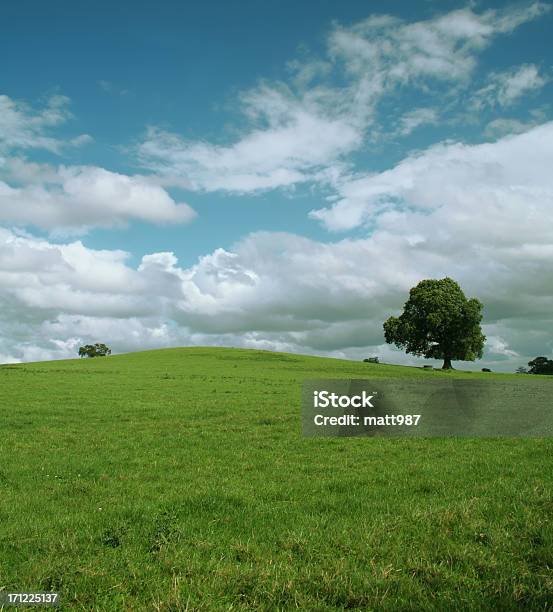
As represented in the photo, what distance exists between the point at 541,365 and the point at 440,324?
3573 inches

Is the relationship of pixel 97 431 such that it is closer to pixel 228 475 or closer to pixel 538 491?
pixel 228 475

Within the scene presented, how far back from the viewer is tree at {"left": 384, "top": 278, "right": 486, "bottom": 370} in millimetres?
93438

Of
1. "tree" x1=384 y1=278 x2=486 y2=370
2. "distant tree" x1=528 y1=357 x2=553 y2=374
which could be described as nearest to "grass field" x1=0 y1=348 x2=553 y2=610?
"tree" x1=384 y1=278 x2=486 y2=370

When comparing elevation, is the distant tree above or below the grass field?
above

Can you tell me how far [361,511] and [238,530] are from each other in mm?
2679

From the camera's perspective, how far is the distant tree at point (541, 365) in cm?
16168

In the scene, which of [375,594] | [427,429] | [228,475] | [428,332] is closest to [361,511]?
[375,594]

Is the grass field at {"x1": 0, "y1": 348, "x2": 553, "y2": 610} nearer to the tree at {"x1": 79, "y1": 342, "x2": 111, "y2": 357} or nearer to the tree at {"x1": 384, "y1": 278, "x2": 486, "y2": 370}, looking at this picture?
the tree at {"x1": 384, "y1": 278, "x2": 486, "y2": 370}

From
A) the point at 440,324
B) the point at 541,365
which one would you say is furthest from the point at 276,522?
the point at 541,365

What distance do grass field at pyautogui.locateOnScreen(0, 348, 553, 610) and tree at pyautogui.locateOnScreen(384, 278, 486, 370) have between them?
74273 millimetres

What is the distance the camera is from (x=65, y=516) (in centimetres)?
1125

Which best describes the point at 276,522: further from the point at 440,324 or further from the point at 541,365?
the point at 541,365

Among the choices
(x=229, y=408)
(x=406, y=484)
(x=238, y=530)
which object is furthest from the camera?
(x=229, y=408)

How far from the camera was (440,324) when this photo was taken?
306 ft
